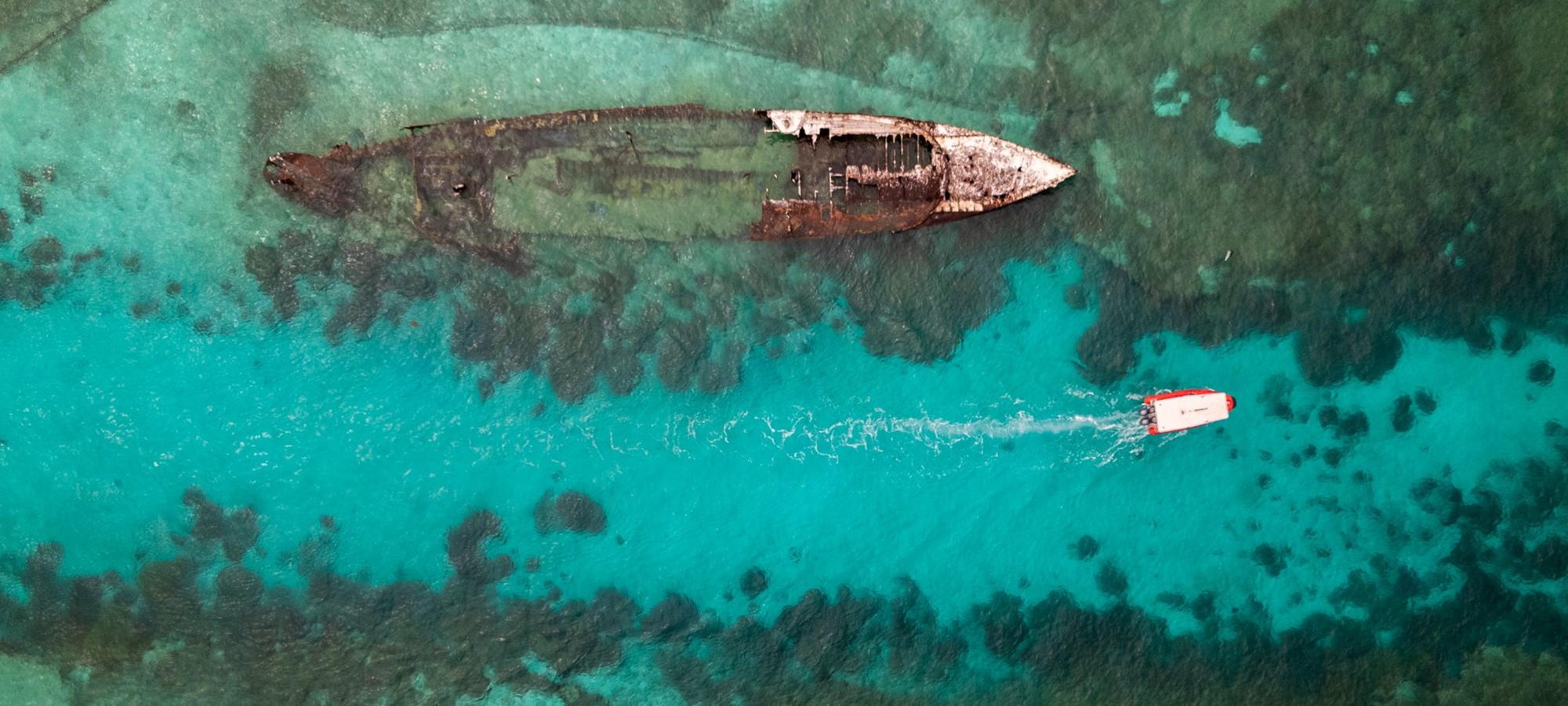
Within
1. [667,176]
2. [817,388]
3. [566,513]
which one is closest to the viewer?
[667,176]

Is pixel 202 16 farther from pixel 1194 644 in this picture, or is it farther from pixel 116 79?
pixel 1194 644

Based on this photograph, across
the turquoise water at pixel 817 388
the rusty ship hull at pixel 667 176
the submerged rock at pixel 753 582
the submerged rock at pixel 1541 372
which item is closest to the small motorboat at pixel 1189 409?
the turquoise water at pixel 817 388

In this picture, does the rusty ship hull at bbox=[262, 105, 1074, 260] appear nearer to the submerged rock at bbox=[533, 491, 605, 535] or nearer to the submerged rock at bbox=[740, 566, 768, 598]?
the submerged rock at bbox=[533, 491, 605, 535]

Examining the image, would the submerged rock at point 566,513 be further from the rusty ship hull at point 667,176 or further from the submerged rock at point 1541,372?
the submerged rock at point 1541,372

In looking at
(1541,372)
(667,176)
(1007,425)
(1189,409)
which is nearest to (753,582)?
(1007,425)

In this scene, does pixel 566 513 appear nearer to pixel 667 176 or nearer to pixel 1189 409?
pixel 667 176

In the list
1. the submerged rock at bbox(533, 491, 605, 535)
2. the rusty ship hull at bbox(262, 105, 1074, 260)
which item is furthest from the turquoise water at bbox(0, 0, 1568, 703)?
the rusty ship hull at bbox(262, 105, 1074, 260)

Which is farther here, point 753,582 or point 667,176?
point 753,582
